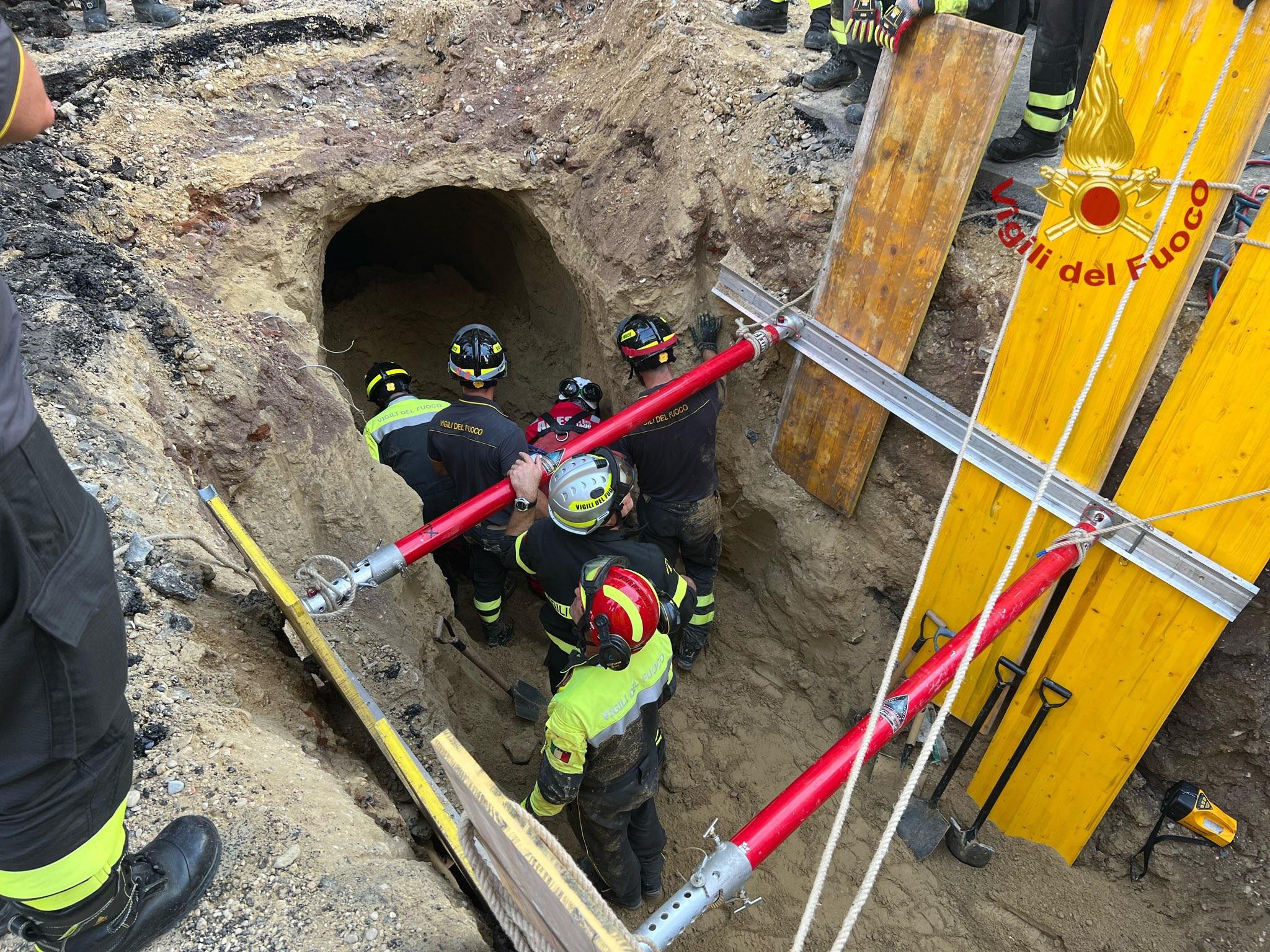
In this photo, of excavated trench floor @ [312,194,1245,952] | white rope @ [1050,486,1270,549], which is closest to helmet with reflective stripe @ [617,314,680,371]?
excavated trench floor @ [312,194,1245,952]

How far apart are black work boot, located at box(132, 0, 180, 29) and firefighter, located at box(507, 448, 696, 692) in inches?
183

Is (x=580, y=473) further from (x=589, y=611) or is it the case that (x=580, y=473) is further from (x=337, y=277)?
(x=337, y=277)

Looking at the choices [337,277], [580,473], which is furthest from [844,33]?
[337,277]

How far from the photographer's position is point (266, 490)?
4.02 meters

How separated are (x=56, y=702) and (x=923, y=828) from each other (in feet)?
12.5

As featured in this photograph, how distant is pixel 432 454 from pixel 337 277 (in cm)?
376

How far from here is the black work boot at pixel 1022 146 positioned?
3.76 m

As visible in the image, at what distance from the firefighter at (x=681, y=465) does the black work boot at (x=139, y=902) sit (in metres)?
2.55

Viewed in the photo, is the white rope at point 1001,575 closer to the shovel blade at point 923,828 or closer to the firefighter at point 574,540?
the firefighter at point 574,540

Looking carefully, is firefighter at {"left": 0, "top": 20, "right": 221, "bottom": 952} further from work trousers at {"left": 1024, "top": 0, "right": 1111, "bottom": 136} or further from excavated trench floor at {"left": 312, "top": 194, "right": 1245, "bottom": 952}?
work trousers at {"left": 1024, "top": 0, "right": 1111, "bottom": 136}

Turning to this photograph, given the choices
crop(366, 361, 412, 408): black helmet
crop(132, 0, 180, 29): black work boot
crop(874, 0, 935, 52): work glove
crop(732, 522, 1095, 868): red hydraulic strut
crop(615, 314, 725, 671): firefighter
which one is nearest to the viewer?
crop(732, 522, 1095, 868): red hydraulic strut

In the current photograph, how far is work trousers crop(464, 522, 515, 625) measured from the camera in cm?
492

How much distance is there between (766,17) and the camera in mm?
5422

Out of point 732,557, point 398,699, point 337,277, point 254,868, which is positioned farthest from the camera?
point 337,277
